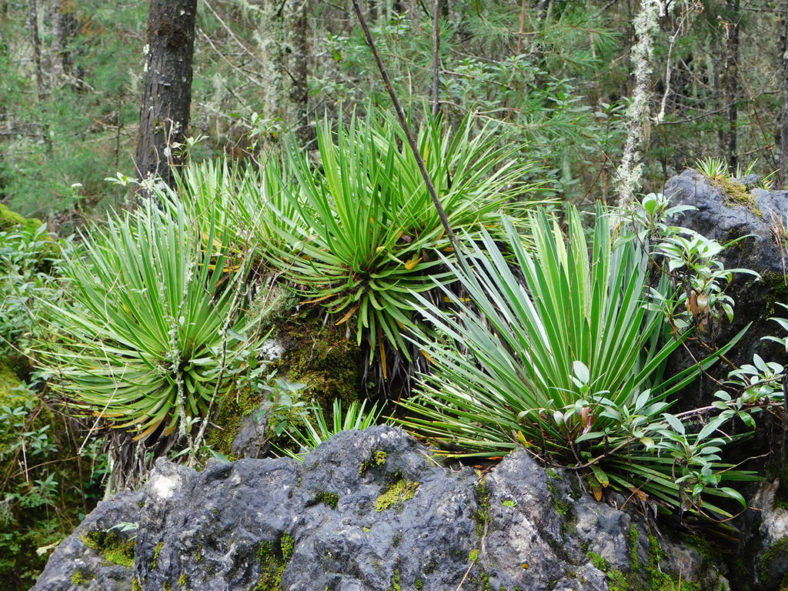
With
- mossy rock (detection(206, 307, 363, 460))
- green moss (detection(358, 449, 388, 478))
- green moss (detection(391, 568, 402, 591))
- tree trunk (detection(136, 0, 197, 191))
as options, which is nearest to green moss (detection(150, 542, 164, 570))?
green moss (detection(358, 449, 388, 478))

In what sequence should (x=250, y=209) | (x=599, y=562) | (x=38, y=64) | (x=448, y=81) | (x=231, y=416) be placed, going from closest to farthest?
(x=599, y=562), (x=231, y=416), (x=250, y=209), (x=448, y=81), (x=38, y=64)

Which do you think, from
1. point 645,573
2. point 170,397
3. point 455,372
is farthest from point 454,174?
point 645,573

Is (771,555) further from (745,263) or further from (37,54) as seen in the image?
(37,54)

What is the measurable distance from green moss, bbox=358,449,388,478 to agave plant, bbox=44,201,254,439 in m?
1.18

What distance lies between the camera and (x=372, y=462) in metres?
2.15

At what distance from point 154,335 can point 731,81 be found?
30.1 feet

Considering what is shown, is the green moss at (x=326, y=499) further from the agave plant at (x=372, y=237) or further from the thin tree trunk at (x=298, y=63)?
the thin tree trunk at (x=298, y=63)

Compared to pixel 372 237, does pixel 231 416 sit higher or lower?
lower

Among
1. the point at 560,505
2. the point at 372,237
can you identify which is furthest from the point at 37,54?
the point at 560,505

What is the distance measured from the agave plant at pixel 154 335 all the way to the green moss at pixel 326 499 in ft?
3.82

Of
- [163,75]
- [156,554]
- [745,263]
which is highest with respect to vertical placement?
[163,75]

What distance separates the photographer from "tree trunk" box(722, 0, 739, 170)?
26.7 ft

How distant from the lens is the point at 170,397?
336 cm

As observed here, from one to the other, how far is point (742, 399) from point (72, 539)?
7.56 feet
